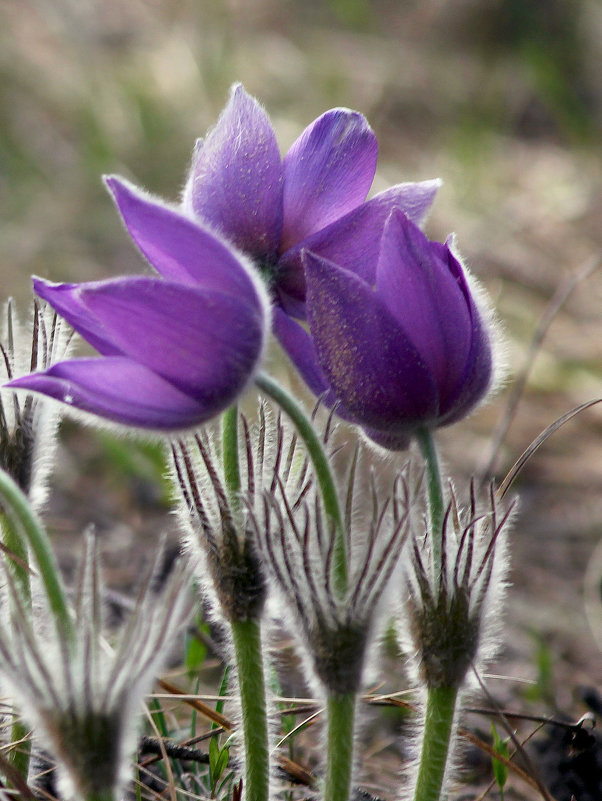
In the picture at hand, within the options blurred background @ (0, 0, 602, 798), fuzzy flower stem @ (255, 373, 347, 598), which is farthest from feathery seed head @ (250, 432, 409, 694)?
blurred background @ (0, 0, 602, 798)

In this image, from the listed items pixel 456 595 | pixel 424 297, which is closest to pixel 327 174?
pixel 424 297

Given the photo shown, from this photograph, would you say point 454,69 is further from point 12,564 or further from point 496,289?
point 12,564

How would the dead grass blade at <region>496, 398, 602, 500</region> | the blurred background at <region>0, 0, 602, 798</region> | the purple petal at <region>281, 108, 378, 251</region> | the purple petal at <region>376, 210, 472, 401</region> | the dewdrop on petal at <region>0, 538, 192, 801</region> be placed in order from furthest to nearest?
the blurred background at <region>0, 0, 602, 798</region>
the dead grass blade at <region>496, 398, 602, 500</region>
the purple petal at <region>281, 108, 378, 251</region>
the purple petal at <region>376, 210, 472, 401</region>
the dewdrop on petal at <region>0, 538, 192, 801</region>

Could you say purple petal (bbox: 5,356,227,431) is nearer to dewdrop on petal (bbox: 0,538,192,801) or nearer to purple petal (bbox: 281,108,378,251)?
dewdrop on petal (bbox: 0,538,192,801)

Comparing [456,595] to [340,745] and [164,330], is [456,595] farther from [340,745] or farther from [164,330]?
[164,330]

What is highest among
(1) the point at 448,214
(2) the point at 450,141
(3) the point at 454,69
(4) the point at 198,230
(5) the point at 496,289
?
(3) the point at 454,69

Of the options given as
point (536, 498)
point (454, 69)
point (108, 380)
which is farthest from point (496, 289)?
point (108, 380)
